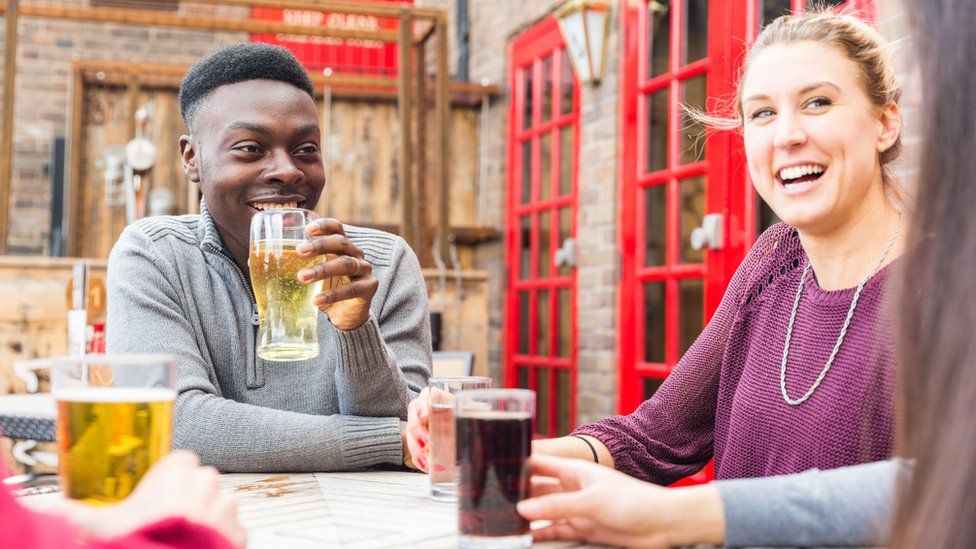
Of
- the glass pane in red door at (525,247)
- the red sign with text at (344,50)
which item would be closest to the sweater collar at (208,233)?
the glass pane in red door at (525,247)

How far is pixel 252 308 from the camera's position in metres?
1.75

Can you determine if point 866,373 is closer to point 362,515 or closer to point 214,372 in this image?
point 362,515

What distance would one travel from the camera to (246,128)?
1.71 metres

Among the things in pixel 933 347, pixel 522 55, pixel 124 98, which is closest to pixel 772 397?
pixel 933 347

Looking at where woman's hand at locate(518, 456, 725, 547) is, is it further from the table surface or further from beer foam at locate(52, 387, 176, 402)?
beer foam at locate(52, 387, 176, 402)

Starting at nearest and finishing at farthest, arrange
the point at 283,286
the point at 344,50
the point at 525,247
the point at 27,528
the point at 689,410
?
1. the point at 27,528
2. the point at 283,286
3. the point at 689,410
4. the point at 525,247
5. the point at 344,50

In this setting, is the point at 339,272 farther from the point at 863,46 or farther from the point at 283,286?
the point at 863,46

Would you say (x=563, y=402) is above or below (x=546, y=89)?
below

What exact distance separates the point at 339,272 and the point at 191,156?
2.02 ft

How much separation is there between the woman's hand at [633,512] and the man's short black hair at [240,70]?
1124mm

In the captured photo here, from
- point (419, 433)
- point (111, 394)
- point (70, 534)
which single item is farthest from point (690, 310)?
point (70, 534)

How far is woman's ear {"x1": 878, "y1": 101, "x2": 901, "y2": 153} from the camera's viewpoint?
1.52 m

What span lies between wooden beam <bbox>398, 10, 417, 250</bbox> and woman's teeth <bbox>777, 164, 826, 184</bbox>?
312cm

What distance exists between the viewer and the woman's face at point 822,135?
1.48 meters
